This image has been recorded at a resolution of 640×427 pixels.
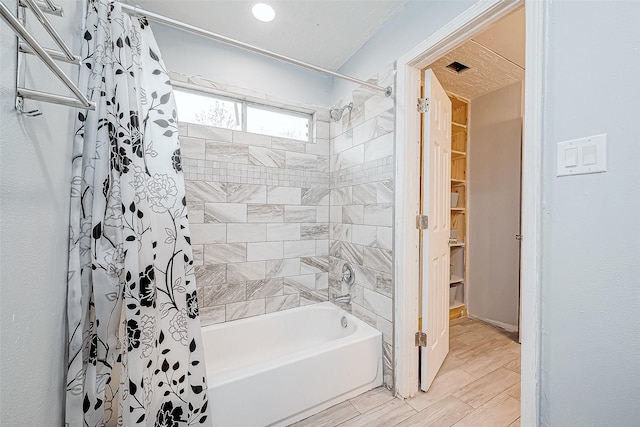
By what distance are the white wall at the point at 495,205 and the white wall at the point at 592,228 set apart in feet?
6.23

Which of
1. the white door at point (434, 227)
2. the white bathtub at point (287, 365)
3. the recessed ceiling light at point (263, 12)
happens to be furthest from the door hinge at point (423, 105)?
the white bathtub at point (287, 365)

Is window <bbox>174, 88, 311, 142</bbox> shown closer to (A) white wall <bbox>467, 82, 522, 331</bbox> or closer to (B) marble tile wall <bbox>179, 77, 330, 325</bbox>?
(B) marble tile wall <bbox>179, 77, 330, 325</bbox>

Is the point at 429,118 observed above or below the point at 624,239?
above

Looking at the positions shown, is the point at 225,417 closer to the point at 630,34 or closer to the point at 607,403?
the point at 607,403

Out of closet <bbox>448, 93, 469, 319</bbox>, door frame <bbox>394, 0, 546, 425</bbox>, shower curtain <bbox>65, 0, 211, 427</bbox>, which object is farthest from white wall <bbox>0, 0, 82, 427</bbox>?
closet <bbox>448, 93, 469, 319</bbox>

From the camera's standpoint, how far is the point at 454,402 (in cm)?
160

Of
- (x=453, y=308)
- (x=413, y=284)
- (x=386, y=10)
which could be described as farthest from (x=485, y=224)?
(x=386, y=10)

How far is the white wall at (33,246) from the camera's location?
582 mm

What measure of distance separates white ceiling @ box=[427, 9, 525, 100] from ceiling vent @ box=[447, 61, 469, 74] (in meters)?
0.03

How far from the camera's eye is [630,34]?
77 cm

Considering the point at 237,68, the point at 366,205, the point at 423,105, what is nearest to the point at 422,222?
the point at 366,205

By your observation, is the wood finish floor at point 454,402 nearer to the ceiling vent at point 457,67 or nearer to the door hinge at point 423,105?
the door hinge at point 423,105

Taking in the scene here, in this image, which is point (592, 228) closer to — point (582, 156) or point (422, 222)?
point (582, 156)

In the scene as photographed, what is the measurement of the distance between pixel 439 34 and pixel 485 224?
6.95 ft
